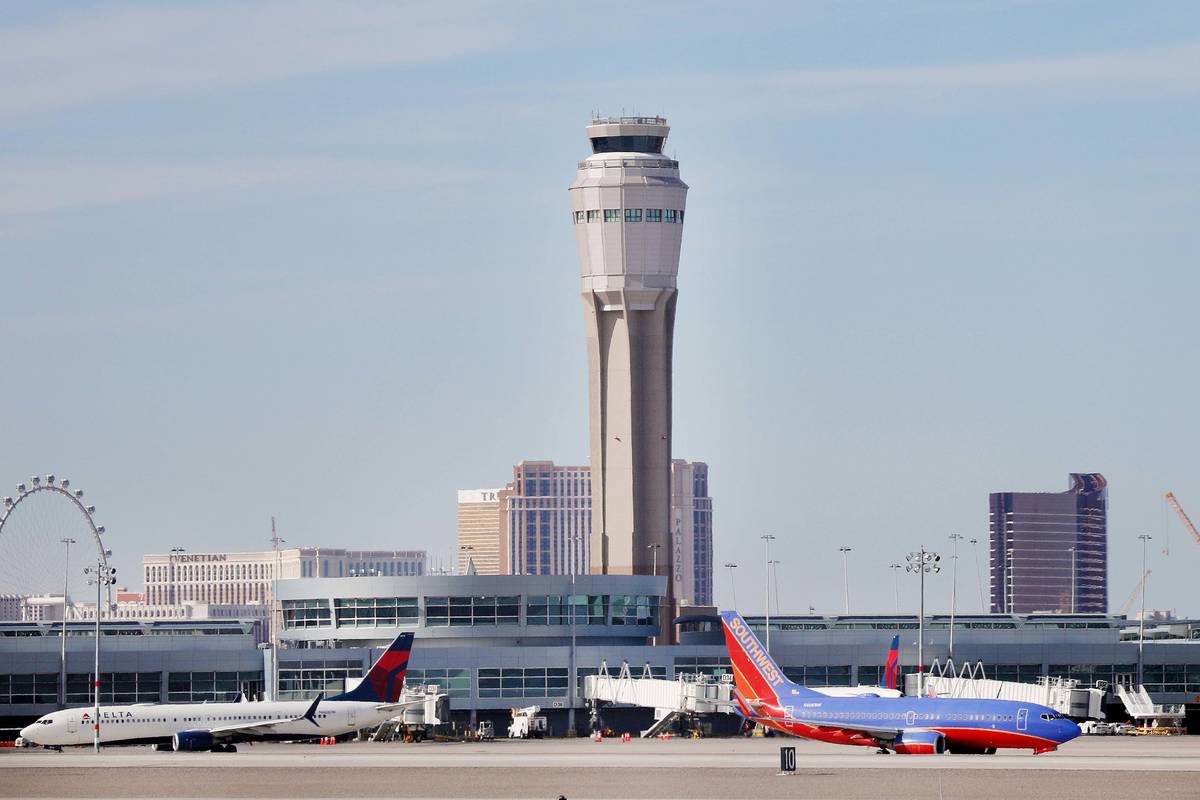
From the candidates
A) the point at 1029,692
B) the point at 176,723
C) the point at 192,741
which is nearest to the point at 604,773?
the point at 192,741

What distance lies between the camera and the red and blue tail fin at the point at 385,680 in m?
144

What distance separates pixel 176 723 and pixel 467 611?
57386 millimetres

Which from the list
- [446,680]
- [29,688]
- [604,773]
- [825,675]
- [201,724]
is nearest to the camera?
[604,773]

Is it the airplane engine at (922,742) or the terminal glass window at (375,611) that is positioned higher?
the terminal glass window at (375,611)

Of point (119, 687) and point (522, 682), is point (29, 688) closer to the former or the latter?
point (119, 687)

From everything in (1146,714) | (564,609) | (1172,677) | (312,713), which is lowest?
(1146,714)

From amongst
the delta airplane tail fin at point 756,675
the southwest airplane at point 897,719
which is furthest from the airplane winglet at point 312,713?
the southwest airplane at point 897,719

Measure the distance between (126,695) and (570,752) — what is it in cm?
5811

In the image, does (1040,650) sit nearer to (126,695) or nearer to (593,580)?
(593,580)

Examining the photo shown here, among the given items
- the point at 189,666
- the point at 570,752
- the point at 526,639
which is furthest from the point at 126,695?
the point at 570,752

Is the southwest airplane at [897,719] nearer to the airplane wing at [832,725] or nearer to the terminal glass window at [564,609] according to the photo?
the airplane wing at [832,725]

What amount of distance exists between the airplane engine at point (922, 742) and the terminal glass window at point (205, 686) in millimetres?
74604

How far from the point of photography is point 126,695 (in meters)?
182

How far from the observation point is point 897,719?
122375 millimetres
